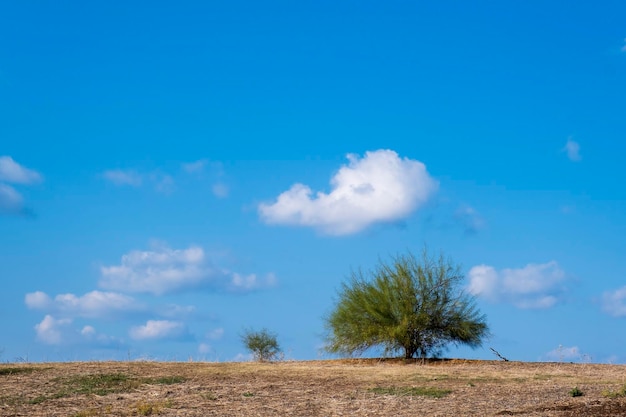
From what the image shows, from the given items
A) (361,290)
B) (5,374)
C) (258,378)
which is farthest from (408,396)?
(361,290)

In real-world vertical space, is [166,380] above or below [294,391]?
above

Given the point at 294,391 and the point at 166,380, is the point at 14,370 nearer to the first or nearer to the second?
the point at 166,380

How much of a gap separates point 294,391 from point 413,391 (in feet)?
7.74

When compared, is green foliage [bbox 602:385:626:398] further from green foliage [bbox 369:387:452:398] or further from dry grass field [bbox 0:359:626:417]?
green foliage [bbox 369:387:452:398]

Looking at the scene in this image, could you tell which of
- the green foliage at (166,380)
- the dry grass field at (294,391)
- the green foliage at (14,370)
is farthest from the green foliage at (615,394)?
the green foliage at (14,370)

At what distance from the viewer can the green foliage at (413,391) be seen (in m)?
15.0

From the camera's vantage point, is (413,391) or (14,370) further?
(14,370)

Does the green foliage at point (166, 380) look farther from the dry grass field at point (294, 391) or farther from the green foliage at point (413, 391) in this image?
the green foliage at point (413, 391)

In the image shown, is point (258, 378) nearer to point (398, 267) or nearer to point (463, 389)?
point (463, 389)

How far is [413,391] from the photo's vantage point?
15414mm

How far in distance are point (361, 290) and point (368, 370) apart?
6.73m

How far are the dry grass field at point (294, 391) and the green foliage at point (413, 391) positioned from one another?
0.06 ft

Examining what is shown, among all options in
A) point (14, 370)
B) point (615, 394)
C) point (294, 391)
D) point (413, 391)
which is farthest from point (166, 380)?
point (615, 394)

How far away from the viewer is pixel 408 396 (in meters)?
14.8
